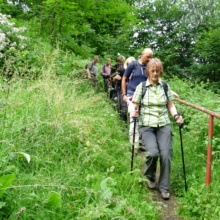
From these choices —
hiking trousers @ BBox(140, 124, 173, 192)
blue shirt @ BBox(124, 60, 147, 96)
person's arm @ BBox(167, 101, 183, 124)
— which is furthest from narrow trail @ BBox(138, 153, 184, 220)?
blue shirt @ BBox(124, 60, 147, 96)

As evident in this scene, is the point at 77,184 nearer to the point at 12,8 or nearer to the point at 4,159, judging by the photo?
the point at 4,159

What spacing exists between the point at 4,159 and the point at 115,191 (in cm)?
125

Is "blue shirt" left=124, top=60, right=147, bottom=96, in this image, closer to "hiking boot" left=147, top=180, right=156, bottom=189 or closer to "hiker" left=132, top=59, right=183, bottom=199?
"hiker" left=132, top=59, right=183, bottom=199

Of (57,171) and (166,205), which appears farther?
(166,205)

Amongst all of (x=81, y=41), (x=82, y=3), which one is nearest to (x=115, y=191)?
(x=82, y=3)

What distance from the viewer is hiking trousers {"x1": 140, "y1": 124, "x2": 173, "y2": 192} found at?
125 inches

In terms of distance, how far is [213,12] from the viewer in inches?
931

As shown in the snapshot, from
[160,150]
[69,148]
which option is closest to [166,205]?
[160,150]

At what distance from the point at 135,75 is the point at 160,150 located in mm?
1784

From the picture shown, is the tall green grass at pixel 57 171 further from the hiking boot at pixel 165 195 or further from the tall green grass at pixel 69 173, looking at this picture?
the hiking boot at pixel 165 195

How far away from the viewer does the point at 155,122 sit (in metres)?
3.31

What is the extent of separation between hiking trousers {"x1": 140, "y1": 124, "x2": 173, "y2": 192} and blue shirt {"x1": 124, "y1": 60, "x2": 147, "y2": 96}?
134cm

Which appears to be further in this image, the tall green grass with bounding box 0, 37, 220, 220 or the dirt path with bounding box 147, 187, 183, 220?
the dirt path with bounding box 147, 187, 183, 220

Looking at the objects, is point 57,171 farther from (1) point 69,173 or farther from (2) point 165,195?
(2) point 165,195
